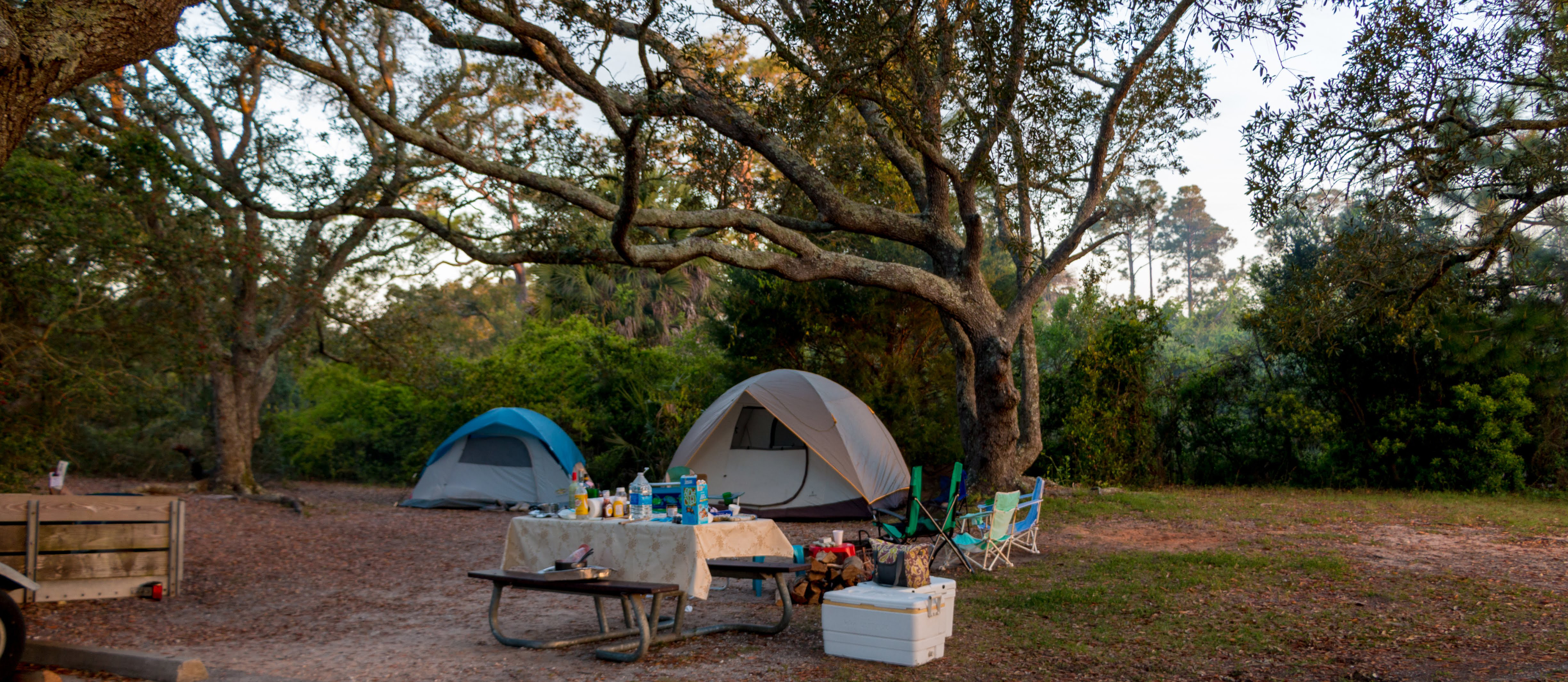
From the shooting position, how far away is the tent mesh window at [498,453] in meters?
12.3

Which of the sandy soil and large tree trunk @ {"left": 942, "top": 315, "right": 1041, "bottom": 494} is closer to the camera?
the sandy soil

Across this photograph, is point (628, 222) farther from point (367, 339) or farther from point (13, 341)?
point (367, 339)

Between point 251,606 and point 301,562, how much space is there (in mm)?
1912

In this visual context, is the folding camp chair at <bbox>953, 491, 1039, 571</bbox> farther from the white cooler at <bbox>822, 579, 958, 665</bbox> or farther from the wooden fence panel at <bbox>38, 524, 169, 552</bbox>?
the wooden fence panel at <bbox>38, 524, 169, 552</bbox>

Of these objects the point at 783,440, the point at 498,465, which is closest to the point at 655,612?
the point at 783,440

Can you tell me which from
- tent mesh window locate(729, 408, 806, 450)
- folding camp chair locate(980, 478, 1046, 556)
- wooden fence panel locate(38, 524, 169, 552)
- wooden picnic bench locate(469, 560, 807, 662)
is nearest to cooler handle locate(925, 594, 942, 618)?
wooden picnic bench locate(469, 560, 807, 662)

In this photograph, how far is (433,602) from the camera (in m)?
6.30

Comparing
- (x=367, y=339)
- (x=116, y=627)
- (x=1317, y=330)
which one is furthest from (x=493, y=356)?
(x=1317, y=330)

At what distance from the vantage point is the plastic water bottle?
562 centimetres

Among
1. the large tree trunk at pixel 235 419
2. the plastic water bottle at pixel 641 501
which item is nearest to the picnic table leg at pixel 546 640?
the plastic water bottle at pixel 641 501

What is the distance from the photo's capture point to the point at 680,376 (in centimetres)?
1370

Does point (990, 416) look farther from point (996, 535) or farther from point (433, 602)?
point (433, 602)

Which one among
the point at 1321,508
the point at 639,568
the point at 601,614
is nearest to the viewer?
the point at 601,614

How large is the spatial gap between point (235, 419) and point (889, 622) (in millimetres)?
10807
